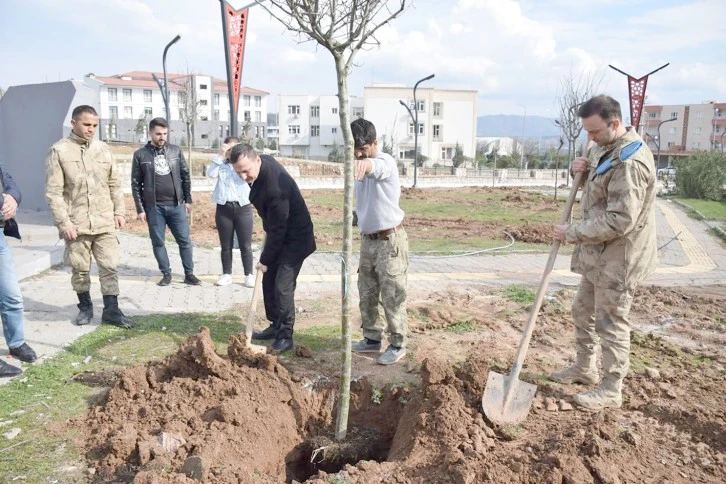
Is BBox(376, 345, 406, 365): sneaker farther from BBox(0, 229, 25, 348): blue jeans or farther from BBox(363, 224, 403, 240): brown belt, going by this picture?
BBox(0, 229, 25, 348): blue jeans

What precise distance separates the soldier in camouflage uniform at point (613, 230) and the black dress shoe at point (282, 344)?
91.3 inches

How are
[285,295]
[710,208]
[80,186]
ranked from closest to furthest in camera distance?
[285,295] → [80,186] → [710,208]

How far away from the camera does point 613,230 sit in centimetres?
366

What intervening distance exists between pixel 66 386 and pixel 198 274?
375 cm

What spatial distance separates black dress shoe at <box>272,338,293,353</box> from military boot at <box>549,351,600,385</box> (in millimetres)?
2161

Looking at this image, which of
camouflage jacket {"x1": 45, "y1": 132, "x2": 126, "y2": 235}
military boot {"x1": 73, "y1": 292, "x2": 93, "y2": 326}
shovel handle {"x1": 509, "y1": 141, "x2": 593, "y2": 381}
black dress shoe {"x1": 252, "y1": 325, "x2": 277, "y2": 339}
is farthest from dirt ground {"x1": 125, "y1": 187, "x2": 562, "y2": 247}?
shovel handle {"x1": 509, "y1": 141, "x2": 593, "y2": 381}

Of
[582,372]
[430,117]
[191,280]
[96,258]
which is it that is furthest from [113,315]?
[430,117]

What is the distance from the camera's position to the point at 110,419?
358 centimetres

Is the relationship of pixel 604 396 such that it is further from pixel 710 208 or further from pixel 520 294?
pixel 710 208

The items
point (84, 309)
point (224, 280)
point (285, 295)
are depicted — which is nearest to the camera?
point (285, 295)

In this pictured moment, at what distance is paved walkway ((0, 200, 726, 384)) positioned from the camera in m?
5.82

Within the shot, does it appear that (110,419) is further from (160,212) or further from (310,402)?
(160,212)

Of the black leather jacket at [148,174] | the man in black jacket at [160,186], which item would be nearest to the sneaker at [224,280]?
the man in black jacket at [160,186]

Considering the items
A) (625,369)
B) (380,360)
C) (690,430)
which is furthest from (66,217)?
(690,430)
